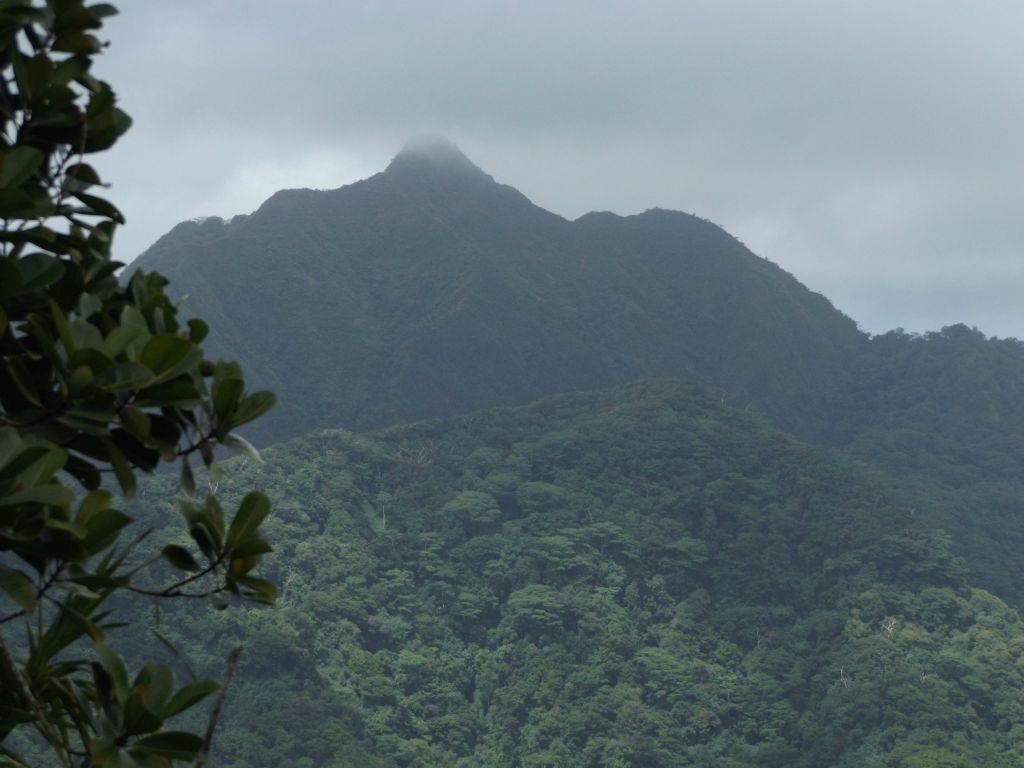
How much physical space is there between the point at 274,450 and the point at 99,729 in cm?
3111

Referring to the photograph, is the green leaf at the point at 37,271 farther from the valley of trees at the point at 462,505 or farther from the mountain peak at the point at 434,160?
the mountain peak at the point at 434,160

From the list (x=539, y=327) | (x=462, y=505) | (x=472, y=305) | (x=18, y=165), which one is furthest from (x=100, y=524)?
(x=539, y=327)

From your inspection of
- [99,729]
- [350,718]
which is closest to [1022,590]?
[350,718]

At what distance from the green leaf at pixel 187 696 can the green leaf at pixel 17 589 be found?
19 cm

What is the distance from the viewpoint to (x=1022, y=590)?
33.0m

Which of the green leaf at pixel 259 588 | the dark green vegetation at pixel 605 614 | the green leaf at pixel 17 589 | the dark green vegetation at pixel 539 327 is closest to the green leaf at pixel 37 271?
the green leaf at pixel 17 589

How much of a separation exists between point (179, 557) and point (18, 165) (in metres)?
0.44

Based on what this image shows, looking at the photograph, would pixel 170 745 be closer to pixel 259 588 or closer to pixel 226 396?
pixel 259 588

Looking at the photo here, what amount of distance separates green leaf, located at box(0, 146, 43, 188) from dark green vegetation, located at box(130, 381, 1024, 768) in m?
19.8

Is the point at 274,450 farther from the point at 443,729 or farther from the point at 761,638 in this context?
the point at 761,638

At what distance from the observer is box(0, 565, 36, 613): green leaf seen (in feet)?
3.67

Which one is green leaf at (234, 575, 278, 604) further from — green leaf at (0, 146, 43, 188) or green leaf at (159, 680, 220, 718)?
green leaf at (0, 146, 43, 188)

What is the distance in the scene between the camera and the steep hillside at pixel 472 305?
160 ft

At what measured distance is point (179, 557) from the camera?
1.34 metres
